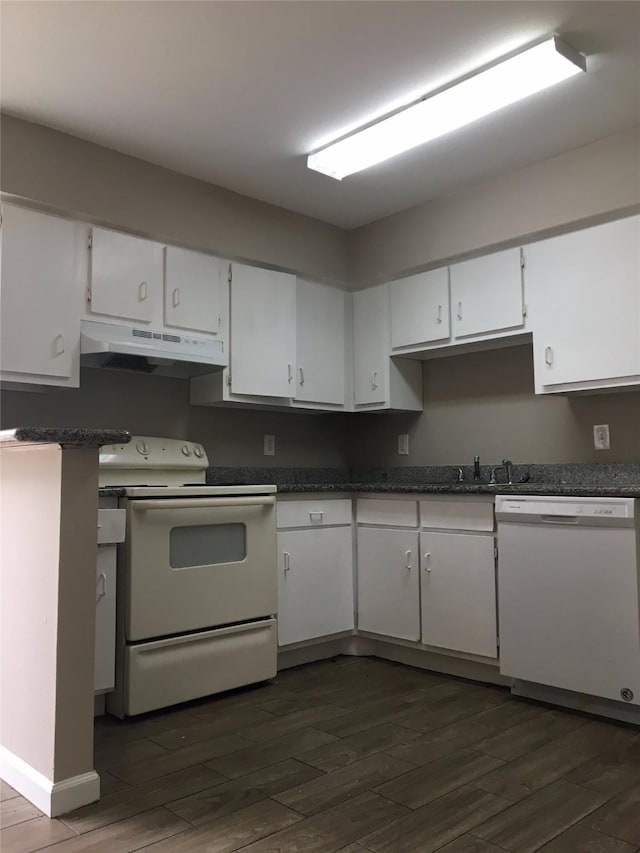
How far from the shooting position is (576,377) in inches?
122

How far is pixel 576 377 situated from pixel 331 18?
1.76m

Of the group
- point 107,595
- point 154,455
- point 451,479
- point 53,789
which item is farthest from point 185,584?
point 451,479

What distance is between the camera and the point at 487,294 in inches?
137

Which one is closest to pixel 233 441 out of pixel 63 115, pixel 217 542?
pixel 217 542

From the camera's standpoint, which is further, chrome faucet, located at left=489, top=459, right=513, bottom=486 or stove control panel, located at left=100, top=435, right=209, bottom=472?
chrome faucet, located at left=489, top=459, right=513, bottom=486

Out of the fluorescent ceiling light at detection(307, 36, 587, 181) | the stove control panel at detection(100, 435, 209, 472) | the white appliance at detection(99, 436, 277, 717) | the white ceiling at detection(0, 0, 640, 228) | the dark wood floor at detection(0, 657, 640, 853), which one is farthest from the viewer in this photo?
the stove control panel at detection(100, 435, 209, 472)

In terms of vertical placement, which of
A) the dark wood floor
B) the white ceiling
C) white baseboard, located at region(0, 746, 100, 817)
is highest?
the white ceiling

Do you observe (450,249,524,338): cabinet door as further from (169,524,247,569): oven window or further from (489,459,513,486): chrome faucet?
(169,524,247,569): oven window

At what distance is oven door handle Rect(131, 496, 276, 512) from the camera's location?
2.73 metres

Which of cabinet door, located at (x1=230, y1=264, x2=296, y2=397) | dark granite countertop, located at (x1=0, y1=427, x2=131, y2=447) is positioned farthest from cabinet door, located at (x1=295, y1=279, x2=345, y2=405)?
dark granite countertop, located at (x1=0, y1=427, x2=131, y2=447)

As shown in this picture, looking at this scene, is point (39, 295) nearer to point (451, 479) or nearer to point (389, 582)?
point (389, 582)

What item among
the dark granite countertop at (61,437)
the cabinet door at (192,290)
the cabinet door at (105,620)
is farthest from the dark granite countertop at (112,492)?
the cabinet door at (192,290)

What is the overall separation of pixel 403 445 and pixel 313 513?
3.21 ft

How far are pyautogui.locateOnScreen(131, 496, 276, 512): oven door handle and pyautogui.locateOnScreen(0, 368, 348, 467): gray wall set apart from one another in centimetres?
71
